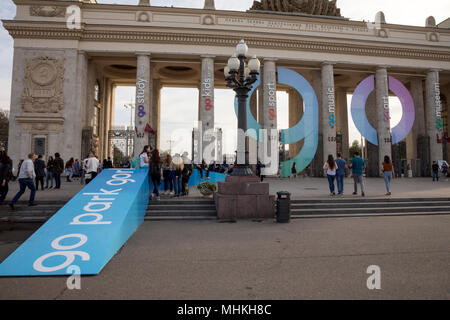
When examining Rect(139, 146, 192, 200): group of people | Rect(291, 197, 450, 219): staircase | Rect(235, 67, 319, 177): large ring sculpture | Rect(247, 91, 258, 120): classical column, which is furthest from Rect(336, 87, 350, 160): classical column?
Rect(139, 146, 192, 200): group of people

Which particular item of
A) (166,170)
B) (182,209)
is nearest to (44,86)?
(166,170)

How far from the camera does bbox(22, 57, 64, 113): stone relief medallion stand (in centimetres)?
2219

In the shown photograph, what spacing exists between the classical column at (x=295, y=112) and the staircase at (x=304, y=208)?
1920cm

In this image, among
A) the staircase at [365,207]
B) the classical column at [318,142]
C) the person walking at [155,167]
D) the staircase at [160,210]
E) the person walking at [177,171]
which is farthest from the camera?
the classical column at [318,142]

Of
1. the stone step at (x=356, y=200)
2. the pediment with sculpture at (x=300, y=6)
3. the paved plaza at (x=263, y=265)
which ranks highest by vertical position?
the pediment with sculpture at (x=300, y=6)

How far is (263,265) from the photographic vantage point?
4449 millimetres

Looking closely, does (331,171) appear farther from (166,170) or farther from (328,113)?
(328,113)

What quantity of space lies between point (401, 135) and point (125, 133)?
27.0 m

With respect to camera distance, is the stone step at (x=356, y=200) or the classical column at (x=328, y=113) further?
the classical column at (x=328, y=113)

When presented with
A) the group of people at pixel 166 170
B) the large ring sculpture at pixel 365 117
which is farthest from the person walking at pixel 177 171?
the large ring sculpture at pixel 365 117

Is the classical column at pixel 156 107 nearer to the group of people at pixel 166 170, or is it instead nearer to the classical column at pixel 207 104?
the classical column at pixel 207 104

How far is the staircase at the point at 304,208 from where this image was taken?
8836 mm

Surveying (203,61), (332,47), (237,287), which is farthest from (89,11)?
(237,287)

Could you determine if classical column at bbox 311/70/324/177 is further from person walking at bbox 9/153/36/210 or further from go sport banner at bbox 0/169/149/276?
person walking at bbox 9/153/36/210
